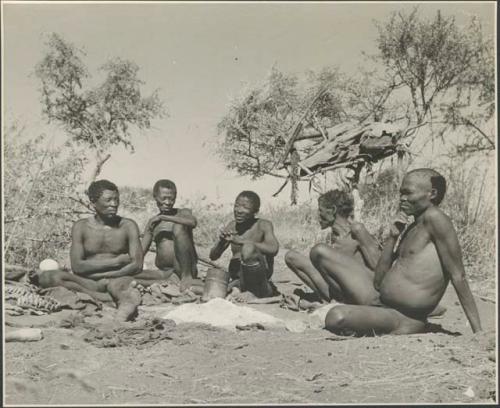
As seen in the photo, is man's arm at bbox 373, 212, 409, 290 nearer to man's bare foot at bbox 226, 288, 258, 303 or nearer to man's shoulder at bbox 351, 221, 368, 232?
man's shoulder at bbox 351, 221, 368, 232

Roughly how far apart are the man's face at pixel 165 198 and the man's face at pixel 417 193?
2.57 metres

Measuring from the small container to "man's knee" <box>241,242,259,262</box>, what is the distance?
0.29 meters

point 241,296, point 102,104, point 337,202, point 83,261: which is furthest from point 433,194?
point 102,104

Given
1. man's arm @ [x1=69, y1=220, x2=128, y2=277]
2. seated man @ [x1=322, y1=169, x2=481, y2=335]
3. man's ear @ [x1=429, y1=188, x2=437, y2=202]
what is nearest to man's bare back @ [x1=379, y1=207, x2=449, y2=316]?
seated man @ [x1=322, y1=169, x2=481, y2=335]

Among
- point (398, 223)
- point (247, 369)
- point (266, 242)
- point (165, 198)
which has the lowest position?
point (247, 369)

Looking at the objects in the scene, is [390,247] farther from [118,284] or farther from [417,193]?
[118,284]

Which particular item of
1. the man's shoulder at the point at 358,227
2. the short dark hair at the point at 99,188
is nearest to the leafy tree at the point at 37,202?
the short dark hair at the point at 99,188

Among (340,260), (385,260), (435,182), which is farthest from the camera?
(340,260)

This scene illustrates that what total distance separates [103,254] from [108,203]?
0.45 meters

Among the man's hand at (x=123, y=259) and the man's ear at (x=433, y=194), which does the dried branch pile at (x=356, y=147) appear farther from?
the man's ear at (x=433, y=194)

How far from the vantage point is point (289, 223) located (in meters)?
10.1

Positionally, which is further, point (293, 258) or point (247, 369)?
point (293, 258)

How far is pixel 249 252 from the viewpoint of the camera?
5242 millimetres

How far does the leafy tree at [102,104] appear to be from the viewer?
12.7m
